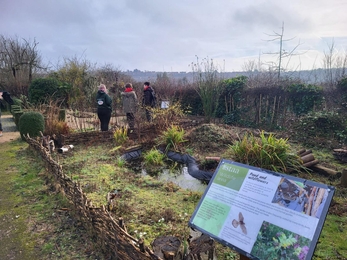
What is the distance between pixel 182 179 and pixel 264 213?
392cm

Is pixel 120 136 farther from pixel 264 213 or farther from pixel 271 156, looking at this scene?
pixel 264 213

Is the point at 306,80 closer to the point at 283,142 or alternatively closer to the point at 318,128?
the point at 318,128

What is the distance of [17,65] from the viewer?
21.4 meters

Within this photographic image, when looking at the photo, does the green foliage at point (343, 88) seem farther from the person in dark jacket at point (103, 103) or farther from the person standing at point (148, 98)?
the person in dark jacket at point (103, 103)

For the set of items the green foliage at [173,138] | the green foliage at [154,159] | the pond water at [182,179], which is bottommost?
the pond water at [182,179]

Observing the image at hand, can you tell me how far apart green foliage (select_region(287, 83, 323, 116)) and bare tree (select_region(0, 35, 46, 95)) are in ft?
61.2

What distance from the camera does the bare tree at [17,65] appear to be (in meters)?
19.9

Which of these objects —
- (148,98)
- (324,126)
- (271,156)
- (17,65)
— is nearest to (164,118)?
(148,98)

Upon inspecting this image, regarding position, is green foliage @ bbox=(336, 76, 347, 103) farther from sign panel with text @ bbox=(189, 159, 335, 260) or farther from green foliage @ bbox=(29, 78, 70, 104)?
green foliage @ bbox=(29, 78, 70, 104)

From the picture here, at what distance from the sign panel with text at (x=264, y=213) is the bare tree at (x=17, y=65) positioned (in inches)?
835

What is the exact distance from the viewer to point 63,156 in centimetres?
677

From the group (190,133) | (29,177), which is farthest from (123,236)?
(190,133)

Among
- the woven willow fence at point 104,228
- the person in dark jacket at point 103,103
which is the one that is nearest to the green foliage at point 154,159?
the woven willow fence at point 104,228

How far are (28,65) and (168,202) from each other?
22751 mm
